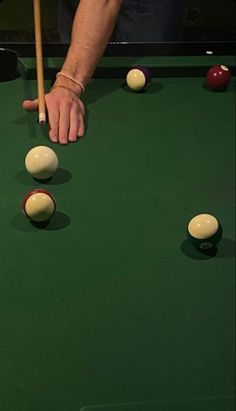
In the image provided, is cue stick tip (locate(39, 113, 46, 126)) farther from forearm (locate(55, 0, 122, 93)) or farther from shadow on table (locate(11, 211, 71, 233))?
shadow on table (locate(11, 211, 71, 233))

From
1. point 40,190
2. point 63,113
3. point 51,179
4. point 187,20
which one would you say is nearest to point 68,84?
point 63,113

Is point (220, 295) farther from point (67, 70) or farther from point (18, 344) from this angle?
point (67, 70)

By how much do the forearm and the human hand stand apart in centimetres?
10

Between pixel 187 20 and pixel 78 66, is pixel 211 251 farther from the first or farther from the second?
pixel 187 20

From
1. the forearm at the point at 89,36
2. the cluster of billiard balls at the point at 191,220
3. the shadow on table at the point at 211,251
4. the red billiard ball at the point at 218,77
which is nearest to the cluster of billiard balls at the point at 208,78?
the red billiard ball at the point at 218,77

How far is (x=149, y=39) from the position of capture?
3053 mm

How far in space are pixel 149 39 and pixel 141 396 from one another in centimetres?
222

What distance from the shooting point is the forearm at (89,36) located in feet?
7.32

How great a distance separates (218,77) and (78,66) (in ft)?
1.61

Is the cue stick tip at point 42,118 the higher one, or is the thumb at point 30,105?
the thumb at point 30,105

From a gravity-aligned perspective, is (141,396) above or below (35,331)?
below

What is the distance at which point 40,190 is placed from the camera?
1.63m

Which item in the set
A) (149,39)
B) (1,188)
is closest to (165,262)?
(1,188)

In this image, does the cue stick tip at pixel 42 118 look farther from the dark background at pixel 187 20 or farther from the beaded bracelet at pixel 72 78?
the dark background at pixel 187 20
